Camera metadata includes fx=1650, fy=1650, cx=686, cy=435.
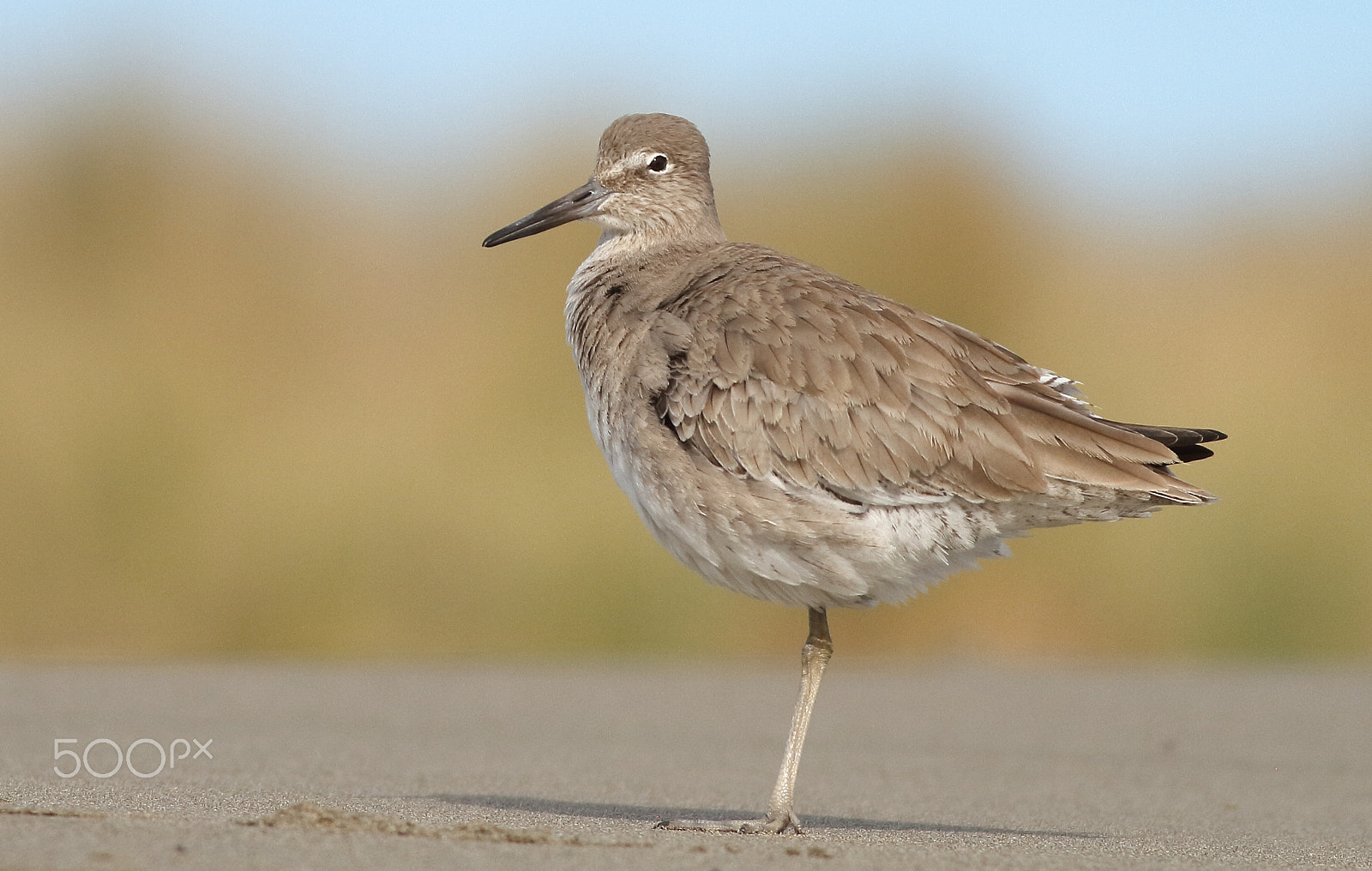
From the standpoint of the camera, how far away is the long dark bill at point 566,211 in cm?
692

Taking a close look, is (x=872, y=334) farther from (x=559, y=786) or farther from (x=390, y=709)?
(x=390, y=709)

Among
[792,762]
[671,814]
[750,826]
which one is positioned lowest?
[671,814]

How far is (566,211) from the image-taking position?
6.93m

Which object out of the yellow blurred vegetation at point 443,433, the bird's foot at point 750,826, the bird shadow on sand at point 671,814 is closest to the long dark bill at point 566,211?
the bird shadow on sand at point 671,814

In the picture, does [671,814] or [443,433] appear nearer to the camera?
[671,814]

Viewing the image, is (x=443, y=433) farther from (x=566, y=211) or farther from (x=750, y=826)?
(x=750, y=826)

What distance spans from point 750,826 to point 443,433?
731cm

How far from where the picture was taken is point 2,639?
34.6 feet

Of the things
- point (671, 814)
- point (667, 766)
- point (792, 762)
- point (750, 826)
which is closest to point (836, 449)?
point (792, 762)

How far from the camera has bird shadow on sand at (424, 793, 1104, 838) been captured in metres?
5.46

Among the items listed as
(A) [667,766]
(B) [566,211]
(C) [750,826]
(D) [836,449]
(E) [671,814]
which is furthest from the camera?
(B) [566,211]

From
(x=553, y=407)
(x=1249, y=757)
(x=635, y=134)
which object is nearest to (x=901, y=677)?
(x=1249, y=757)

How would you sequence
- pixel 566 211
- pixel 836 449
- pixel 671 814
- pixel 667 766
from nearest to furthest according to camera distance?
pixel 836 449 → pixel 671 814 → pixel 667 766 → pixel 566 211

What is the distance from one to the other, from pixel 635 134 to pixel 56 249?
808cm
